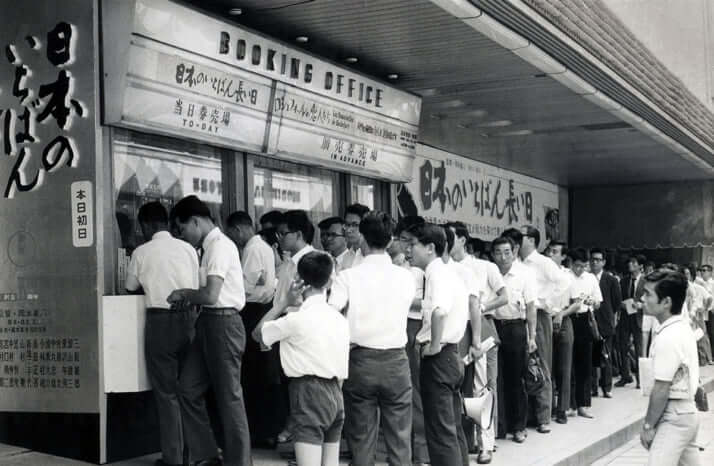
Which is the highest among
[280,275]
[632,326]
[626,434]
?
[280,275]

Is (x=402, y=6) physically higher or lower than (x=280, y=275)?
higher

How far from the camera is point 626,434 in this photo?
9117 millimetres

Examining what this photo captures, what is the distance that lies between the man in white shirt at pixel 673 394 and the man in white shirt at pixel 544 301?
3.89m

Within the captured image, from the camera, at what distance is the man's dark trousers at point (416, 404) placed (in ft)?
21.7

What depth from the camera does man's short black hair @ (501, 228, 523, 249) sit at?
339 inches

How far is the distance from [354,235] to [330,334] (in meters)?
2.16

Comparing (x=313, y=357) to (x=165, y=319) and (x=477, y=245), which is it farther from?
(x=477, y=245)

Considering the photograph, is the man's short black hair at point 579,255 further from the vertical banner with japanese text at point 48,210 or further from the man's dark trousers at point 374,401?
the vertical banner with japanese text at point 48,210

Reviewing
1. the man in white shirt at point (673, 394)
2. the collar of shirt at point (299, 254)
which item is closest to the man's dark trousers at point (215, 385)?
the collar of shirt at point (299, 254)

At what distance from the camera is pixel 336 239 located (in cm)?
699

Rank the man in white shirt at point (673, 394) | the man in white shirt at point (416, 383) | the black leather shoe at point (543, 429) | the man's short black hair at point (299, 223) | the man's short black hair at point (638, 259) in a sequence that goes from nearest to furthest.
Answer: the man in white shirt at point (673, 394) < the man's short black hair at point (299, 223) < the man in white shirt at point (416, 383) < the black leather shoe at point (543, 429) < the man's short black hair at point (638, 259)

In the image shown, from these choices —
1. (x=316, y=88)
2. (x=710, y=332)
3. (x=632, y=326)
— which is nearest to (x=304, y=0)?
(x=316, y=88)

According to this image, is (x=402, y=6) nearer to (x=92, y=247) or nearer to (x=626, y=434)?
(x=92, y=247)

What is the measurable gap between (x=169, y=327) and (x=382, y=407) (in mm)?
1580
